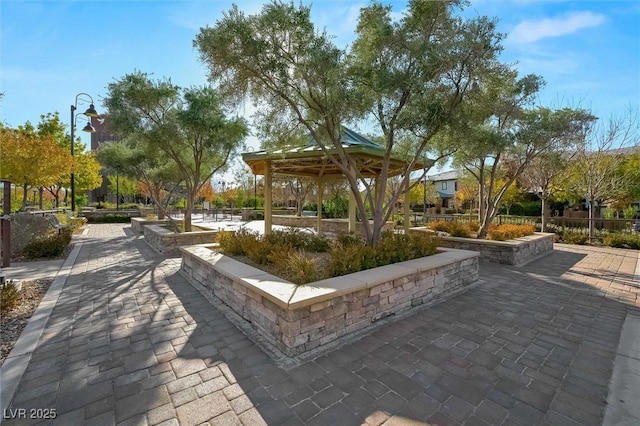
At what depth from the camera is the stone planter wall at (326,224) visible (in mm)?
12477

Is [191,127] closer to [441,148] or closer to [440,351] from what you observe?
[441,148]

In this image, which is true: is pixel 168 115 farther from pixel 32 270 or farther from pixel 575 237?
pixel 575 237

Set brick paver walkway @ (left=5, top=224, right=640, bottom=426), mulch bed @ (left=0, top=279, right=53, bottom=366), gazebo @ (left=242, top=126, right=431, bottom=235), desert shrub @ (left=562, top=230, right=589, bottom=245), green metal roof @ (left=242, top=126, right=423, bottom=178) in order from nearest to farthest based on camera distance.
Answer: brick paver walkway @ (left=5, top=224, right=640, bottom=426) < mulch bed @ (left=0, top=279, right=53, bottom=366) < green metal roof @ (left=242, top=126, right=423, bottom=178) < gazebo @ (left=242, top=126, right=431, bottom=235) < desert shrub @ (left=562, top=230, right=589, bottom=245)

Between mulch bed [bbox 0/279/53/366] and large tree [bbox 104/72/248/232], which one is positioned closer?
mulch bed [bbox 0/279/53/366]

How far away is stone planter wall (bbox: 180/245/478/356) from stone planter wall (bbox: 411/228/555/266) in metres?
3.12

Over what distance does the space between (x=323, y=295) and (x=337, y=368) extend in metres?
0.75

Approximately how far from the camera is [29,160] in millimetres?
11773

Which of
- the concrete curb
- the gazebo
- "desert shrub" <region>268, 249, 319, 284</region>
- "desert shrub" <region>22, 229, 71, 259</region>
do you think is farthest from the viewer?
"desert shrub" <region>22, 229, 71, 259</region>

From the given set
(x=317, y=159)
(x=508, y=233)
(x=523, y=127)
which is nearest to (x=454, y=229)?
(x=508, y=233)

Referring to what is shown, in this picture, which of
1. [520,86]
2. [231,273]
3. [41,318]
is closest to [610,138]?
[520,86]

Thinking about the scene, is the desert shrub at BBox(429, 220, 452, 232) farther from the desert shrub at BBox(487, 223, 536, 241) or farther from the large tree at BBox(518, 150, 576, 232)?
the large tree at BBox(518, 150, 576, 232)

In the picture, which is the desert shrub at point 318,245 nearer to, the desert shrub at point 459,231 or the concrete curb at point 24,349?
the concrete curb at point 24,349

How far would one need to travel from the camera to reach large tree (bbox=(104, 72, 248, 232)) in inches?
346

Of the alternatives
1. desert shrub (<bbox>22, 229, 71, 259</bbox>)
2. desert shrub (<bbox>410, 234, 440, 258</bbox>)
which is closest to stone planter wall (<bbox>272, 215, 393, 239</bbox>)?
desert shrub (<bbox>410, 234, 440, 258</bbox>)
